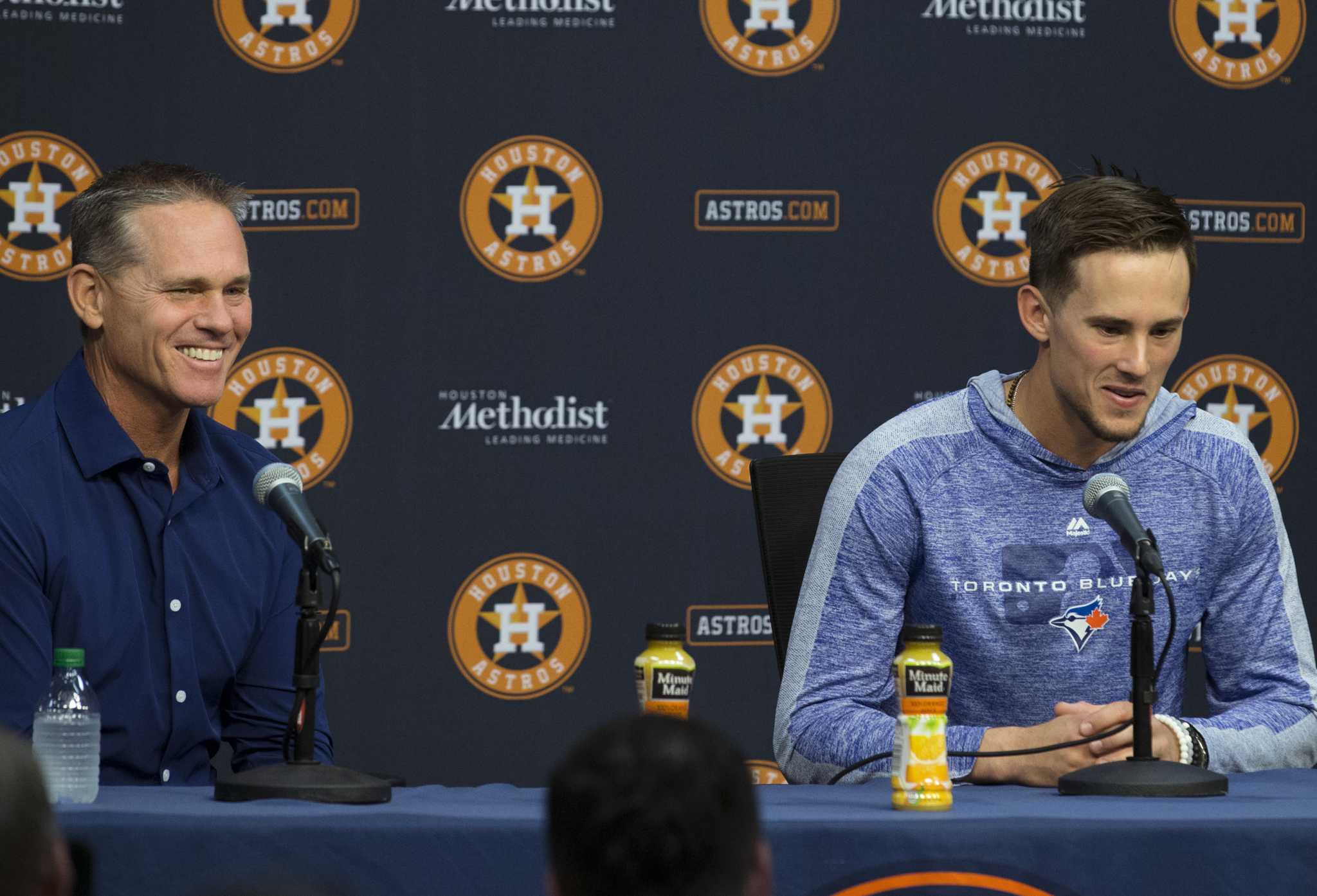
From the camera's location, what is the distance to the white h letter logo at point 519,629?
3.60 meters

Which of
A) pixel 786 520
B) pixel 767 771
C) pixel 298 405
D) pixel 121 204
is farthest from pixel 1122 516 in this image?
pixel 298 405

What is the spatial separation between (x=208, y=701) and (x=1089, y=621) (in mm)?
1284

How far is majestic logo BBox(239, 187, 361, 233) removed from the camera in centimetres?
358

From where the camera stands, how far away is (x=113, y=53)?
3570 millimetres

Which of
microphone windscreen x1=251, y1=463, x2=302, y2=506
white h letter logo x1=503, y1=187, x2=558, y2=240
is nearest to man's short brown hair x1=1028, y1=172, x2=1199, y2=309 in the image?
microphone windscreen x1=251, y1=463, x2=302, y2=506

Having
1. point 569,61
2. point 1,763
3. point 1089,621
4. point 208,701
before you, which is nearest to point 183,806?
point 208,701

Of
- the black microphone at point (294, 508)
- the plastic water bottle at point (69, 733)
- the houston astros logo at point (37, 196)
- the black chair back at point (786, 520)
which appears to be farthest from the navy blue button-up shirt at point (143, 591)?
the houston astros logo at point (37, 196)

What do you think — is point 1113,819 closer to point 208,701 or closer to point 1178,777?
point 1178,777

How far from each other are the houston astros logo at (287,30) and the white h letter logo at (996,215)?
5.07ft

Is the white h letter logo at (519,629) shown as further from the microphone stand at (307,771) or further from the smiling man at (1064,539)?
the microphone stand at (307,771)

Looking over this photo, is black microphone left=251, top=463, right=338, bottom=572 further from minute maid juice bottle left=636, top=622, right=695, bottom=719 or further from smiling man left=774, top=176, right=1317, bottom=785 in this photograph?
smiling man left=774, top=176, right=1317, bottom=785

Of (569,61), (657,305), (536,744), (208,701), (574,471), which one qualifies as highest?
(569,61)

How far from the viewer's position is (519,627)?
361cm

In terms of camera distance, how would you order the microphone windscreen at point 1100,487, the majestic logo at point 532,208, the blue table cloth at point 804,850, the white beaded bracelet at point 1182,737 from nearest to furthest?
the blue table cloth at point 804,850, the microphone windscreen at point 1100,487, the white beaded bracelet at point 1182,737, the majestic logo at point 532,208
